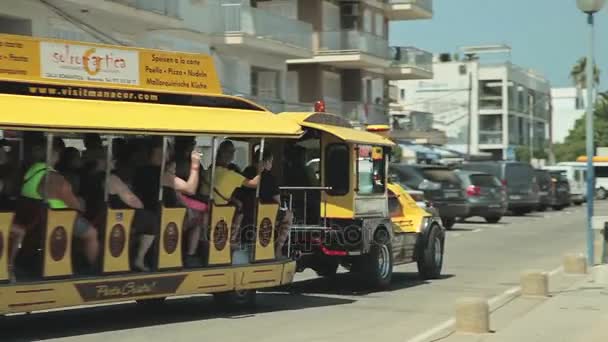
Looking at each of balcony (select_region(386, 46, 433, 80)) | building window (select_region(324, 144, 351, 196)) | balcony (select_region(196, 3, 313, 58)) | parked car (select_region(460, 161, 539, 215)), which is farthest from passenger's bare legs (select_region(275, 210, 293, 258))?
balcony (select_region(386, 46, 433, 80))

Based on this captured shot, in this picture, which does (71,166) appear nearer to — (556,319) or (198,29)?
(556,319)

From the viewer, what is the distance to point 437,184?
27.3 metres

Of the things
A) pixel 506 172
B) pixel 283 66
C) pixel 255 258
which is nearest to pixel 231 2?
pixel 283 66

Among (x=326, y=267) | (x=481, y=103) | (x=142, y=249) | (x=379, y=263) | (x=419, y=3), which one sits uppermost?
(x=419, y=3)

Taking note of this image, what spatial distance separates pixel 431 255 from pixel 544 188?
2772 centimetres

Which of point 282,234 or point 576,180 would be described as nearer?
point 282,234

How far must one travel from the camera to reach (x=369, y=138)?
13.7 meters

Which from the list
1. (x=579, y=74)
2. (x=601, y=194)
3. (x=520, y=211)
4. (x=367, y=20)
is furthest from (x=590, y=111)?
(x=579, y=74)

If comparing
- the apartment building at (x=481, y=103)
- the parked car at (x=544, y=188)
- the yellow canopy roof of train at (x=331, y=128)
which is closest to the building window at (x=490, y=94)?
the apartment building at (x=481, y=103)

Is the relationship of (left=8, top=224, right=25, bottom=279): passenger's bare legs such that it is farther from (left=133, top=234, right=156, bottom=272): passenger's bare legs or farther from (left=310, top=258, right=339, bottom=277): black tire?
(left=310, top=258, right=339, bottom=277): black tire

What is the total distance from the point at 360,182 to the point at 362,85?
3629 cm

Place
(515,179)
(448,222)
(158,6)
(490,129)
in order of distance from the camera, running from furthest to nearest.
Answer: (490,129) < (515,179) < (448,222) < (158,6)

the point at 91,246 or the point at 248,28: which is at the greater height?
the point at 248,28

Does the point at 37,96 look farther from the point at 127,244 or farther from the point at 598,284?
the point at 598,284
